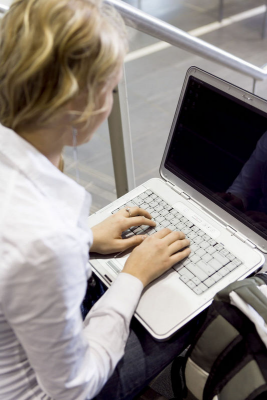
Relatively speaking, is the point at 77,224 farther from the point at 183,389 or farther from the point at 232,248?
the point at 183,389

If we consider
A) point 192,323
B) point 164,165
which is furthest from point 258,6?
point 192,323

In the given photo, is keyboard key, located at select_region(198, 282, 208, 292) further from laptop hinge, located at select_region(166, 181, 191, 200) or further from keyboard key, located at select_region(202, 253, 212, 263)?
laptop hinge, located at select_region(166, 181, 191, 200)

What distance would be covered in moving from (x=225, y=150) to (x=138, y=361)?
0.47 metres

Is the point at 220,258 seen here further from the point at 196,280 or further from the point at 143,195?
the point at 143,195

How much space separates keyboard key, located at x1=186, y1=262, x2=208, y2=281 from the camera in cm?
83

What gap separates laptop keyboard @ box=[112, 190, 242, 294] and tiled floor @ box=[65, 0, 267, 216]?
0.46 meters

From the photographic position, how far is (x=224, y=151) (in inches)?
36.0

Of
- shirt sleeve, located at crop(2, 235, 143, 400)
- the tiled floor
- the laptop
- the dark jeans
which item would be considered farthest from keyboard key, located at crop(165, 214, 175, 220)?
the tiled floor

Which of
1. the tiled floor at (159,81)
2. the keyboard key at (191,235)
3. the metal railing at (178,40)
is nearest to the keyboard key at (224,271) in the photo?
the keyboard key at (191,235)

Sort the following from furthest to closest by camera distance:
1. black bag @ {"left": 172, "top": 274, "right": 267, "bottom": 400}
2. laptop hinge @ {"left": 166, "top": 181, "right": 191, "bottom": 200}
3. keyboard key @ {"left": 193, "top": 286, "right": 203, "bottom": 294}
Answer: laptop hinge @ {"left": 166, "top": 181, "right": 191, "bottom": 200} < keyboard key @ {"left": 193, "top": 286, "right": 203, "bottom": 294} < black bag @ {"left": 172, "top": 274, "right": 267, "bottom": 400}

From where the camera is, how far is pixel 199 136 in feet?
3.13

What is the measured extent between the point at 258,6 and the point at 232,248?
3554 millimetres

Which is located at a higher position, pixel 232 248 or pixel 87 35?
pixel 87 35

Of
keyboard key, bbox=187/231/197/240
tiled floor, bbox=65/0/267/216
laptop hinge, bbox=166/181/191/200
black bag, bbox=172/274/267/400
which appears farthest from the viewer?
tiled floor, bbox=65/0/267/216
